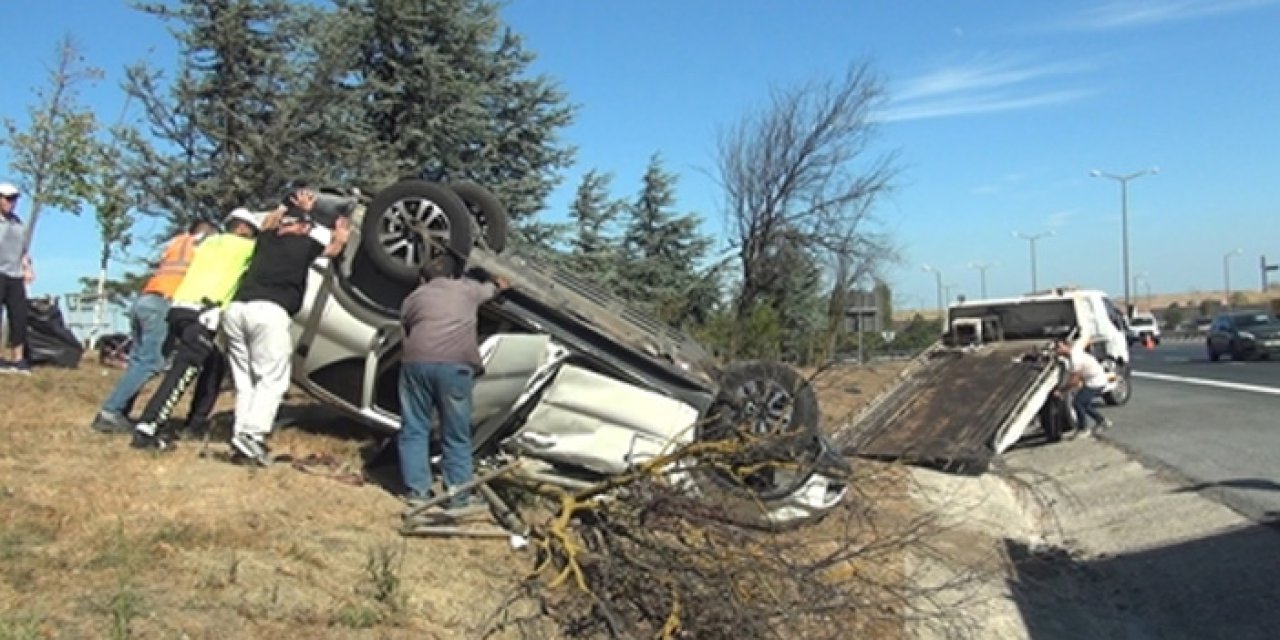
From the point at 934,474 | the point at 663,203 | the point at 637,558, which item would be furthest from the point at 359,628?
the point at 663,203

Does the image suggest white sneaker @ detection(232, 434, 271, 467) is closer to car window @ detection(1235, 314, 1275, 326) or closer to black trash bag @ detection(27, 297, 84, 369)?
black trash bag @ detection(27, 297, 84, 369)

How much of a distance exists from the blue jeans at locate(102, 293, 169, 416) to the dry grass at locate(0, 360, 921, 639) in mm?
394

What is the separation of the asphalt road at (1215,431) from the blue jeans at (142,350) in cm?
813

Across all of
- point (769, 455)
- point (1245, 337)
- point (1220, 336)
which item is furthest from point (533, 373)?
point (1220, 336)

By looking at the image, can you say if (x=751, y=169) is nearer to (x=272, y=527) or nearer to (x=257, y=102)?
(x=257, y=102)

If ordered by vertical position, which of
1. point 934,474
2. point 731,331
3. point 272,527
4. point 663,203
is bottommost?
point 934,474

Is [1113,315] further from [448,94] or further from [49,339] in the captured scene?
[49,339]

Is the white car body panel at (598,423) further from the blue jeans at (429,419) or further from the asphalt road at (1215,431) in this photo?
Result: the asphalt road at (1215,431)

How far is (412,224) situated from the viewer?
267 inches

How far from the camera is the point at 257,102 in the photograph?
16.0 metres

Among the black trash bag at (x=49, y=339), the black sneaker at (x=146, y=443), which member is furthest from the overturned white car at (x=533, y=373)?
the black trash bag at (x=49, y=339)

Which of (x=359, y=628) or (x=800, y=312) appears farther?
(x=800, y=312)

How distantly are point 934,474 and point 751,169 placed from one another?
16.9m

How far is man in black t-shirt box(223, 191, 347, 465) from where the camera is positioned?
6609 mm
